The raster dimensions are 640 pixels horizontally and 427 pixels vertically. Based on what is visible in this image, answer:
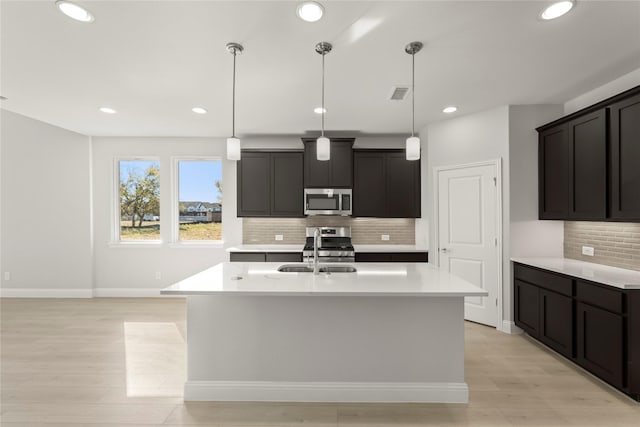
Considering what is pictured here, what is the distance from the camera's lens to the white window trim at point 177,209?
17.4 ft

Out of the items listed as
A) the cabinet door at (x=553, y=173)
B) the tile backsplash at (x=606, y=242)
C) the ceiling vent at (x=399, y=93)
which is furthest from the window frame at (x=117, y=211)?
the tile backsplash at (x=606, y=242)

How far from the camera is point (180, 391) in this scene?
2490 mm

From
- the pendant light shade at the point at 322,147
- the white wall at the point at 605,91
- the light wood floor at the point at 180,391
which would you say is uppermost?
the white wall at the point at 605,91

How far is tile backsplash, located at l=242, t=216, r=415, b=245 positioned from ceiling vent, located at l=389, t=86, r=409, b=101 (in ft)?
7.20

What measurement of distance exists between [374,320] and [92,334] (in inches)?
133

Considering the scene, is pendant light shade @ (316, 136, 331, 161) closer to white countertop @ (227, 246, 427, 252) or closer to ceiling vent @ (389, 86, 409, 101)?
ceiling vent @ (389, 86, 409, 101)

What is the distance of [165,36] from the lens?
7.42 ft

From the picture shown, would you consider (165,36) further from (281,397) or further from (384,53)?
(281,397)

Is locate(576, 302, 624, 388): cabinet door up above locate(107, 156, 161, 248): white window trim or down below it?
below

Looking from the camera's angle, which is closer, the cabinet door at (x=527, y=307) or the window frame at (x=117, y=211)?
the cabinet door at (x=527, y=307)

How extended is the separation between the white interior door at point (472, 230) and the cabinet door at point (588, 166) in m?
0.79

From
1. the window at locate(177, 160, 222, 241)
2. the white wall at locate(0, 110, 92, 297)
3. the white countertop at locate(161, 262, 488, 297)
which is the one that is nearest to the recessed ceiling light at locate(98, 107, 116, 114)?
the window at locate(177, 160, 222, 241)

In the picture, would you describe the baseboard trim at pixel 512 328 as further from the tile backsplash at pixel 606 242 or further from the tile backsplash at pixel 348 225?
the tile backsplash at pixel 348 225

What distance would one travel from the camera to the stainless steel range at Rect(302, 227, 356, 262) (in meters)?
4.56
